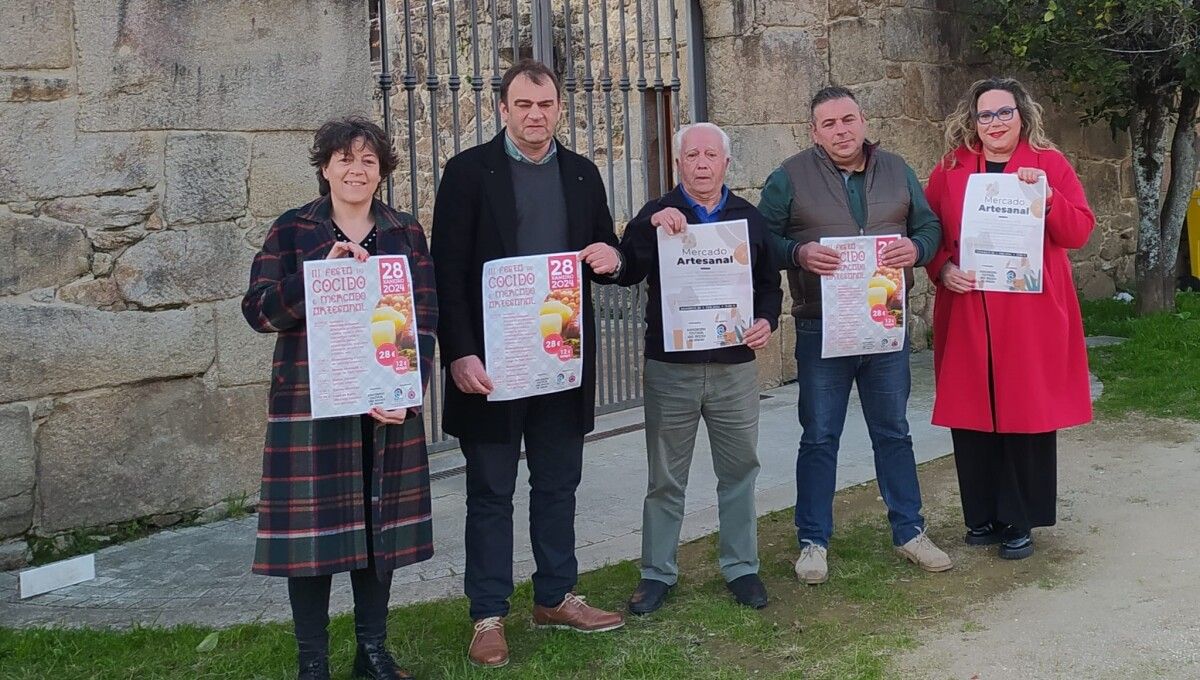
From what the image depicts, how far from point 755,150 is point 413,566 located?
Result: 4021 mm

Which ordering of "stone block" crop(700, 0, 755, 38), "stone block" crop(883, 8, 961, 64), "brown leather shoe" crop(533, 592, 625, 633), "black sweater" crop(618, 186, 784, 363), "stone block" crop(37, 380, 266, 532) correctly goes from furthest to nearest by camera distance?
"stone block" crop(883, 8, 961, 64), "stone block" crop(700, 0, 755, 38), "stone block" crop(37, 380, 266, 532), "black sweater" crop(618, 186, 784, 363), "brown leather shoe" crop(533, 592, 625, 633)

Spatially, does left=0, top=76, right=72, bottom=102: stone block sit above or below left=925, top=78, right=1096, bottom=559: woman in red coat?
above

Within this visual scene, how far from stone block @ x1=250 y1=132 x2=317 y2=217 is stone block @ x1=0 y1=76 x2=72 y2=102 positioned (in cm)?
80

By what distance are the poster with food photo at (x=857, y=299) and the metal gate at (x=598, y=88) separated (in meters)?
1.91

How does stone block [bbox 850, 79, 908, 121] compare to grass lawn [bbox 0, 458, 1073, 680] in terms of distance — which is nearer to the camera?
grass lawn [bbox 0, 458, 1073, 680]

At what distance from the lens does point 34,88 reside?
15.7 ft

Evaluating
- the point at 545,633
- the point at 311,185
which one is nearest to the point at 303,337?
the point at 545,633

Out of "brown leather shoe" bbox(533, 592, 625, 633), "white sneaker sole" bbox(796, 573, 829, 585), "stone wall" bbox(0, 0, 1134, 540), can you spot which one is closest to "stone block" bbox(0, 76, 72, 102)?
"stone wall" bbox(0, 0, 1134, 540)

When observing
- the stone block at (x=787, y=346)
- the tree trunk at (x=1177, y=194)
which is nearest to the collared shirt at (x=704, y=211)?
the stone block at (x=787, y=346)

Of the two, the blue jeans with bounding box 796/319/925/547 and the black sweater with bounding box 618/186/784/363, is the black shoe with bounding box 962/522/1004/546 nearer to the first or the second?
the blue jeans with bounding box 796/319/925/547

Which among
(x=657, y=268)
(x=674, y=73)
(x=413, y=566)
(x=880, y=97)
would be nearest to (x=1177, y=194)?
(x=880, y=97)

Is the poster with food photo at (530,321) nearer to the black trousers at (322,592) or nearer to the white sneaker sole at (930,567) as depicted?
the black trousers at (322,592)

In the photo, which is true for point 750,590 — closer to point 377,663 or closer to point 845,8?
point 377,663

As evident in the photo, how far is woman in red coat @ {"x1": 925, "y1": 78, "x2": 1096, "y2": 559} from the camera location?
4.34 meters
